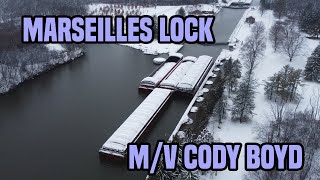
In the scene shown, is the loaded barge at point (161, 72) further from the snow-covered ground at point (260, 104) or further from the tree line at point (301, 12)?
the tree line at point (301, 12)

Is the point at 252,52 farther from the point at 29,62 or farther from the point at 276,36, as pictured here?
the point at 29,62

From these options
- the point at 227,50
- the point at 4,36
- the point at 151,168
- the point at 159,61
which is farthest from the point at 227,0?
the point at 151,168

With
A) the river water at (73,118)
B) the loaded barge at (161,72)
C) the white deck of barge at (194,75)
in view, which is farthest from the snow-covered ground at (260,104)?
the loaded barge at (161,72)

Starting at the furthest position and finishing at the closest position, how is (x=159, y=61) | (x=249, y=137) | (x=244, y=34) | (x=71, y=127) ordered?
(x=244, y=34), (x=159, y=61), (x=71, y=127), (x=249, y=137)

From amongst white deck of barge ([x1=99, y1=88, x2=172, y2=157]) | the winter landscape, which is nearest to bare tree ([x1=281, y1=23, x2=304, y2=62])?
the winter landscape

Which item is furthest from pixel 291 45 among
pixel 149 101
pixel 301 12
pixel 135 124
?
pixel 135 124

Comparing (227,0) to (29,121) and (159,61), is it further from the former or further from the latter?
(29,121)

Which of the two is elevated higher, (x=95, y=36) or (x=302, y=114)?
(x=95, y=36)
